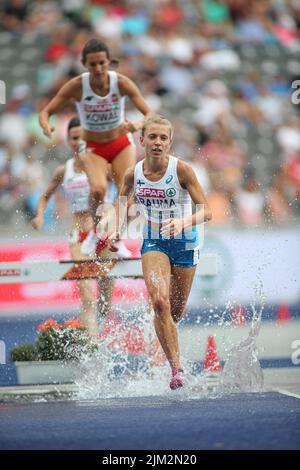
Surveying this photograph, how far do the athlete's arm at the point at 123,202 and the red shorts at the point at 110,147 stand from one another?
5.35ft

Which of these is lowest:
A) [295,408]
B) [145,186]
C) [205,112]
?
[295,408]

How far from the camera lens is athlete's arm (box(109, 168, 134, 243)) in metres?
7.67

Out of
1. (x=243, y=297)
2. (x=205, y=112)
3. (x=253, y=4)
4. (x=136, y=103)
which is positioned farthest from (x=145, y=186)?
(x=253, y=4)

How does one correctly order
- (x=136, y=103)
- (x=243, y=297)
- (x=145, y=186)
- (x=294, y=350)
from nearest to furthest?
(x=145, y=186)
(x=136, y=103)
(x=294, y=350)
(x=243, y=297)

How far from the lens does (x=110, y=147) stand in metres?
9.45

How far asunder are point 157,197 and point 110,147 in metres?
2.03

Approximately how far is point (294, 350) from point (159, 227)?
2.96 metres

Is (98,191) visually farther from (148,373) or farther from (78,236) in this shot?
(148,373)

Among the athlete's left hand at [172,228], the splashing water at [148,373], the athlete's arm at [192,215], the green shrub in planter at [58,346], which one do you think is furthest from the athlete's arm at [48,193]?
the athlete's left hand at [172,228]

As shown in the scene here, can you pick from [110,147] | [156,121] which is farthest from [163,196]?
[110,147]

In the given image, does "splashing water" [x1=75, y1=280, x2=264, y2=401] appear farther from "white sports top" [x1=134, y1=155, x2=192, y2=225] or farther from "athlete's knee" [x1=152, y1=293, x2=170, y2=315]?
"white sports top" [x1=134, y1=155, x2=192, y2=225]

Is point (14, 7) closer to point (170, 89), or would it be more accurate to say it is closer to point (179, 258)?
point (170, 89)

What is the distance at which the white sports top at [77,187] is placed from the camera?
33.8 feet
